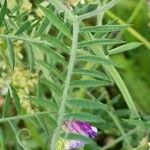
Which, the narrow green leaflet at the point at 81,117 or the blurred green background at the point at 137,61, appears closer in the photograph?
the narrow green leaflet at the point at 81,117

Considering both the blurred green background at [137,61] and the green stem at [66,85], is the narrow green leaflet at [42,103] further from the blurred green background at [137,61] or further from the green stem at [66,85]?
the blurred green background at [137,61]

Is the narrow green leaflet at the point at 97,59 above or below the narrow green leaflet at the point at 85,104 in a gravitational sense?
above

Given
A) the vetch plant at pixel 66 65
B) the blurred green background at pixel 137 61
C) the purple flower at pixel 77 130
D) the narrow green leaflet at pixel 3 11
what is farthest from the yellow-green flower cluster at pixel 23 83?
the blurred green background at pixel 137 61

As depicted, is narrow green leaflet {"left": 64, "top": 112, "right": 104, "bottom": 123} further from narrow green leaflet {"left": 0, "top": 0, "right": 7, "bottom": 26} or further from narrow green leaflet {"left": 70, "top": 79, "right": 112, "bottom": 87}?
narrow green leaflet {"left": 0, "top": 0, "right": 7, "bottom": 26}

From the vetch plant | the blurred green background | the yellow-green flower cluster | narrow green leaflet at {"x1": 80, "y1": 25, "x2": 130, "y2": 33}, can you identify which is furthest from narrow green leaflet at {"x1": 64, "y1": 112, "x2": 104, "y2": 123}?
the blurred green background

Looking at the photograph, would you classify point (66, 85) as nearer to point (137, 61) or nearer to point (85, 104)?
point (85, 104)

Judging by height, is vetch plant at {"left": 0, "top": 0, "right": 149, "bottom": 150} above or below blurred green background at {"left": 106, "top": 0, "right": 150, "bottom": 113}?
above

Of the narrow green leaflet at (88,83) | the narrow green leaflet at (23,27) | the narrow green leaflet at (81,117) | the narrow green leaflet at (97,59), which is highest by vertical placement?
the narrow green leaflet at (23,27)

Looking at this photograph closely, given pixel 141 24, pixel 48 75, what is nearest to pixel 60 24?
pixel 48 75

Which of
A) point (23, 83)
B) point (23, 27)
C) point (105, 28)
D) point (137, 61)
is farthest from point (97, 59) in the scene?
point (137, 61)
